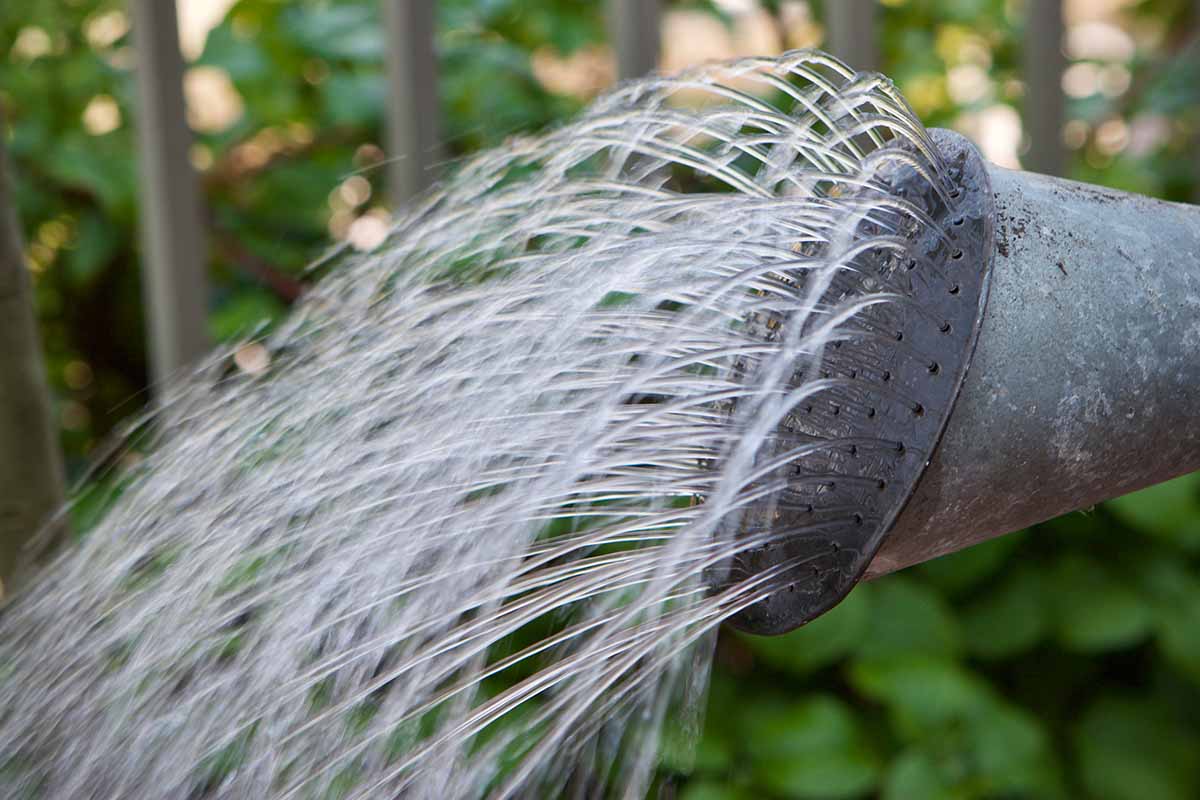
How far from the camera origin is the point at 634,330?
2.12 ft

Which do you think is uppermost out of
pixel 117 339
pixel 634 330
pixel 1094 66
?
pixel 634 330

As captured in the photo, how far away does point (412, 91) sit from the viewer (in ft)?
3.80

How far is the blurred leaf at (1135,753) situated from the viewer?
142 centimetres

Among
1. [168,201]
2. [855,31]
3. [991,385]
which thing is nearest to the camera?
[991,385]

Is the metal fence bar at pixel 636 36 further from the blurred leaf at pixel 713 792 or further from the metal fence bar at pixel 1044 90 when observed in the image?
the blurred leaf at pixel 713 792

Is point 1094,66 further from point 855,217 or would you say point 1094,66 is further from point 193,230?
point 855,217

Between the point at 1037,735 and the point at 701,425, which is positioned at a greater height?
the point at 701,425

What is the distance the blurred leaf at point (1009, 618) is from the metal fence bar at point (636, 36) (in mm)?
713

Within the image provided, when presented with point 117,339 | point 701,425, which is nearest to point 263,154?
point 117,339

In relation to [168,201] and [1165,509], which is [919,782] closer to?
[1165,509]

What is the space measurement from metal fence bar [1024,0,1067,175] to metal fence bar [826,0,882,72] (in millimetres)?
173

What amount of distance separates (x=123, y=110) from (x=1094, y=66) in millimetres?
1400

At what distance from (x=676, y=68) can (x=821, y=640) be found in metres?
0.67

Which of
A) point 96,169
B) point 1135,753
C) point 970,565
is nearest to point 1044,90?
point 970,565
